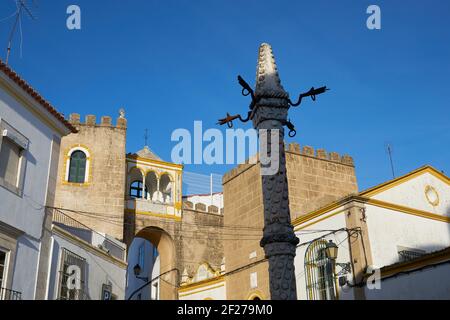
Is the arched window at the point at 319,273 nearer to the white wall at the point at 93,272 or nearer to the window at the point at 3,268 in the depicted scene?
the white wall at the point at 93,272

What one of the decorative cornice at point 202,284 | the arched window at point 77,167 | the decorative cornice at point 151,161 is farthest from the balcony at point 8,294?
the decorative cornice at point 151,161

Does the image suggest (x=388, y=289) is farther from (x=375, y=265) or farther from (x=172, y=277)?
(x=172, y=277)

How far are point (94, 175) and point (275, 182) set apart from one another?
2154cm

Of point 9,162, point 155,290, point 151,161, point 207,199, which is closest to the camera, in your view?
point 9,162

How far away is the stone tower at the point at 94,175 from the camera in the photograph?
25.3m

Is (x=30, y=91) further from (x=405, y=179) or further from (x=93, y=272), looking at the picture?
(x=405, y=179)

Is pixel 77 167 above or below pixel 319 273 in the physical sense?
above

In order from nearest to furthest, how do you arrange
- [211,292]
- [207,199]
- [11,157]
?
[11,157] < [211,292] < [207,199]

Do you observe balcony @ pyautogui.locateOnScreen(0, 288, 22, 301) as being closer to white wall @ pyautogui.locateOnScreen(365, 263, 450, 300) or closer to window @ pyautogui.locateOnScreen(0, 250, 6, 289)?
window @ pyautogui.locateOnScreen(0, 250, 6, 289)

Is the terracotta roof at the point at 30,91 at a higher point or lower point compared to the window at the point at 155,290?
higher

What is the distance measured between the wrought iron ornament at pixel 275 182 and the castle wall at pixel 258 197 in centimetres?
1322

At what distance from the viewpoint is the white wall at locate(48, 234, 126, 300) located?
14.3 metres

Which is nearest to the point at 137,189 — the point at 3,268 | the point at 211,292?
the point at 211,292

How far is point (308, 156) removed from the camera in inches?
886
